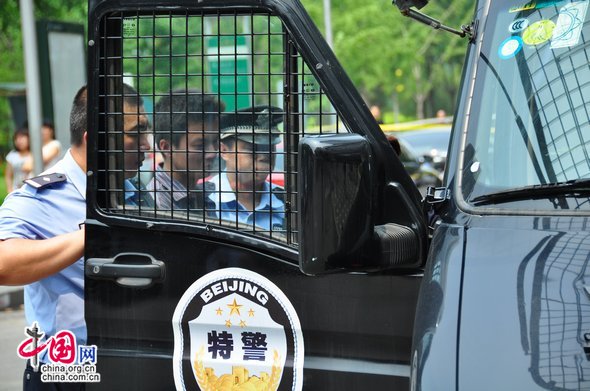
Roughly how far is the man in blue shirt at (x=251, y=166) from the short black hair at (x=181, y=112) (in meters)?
0.06

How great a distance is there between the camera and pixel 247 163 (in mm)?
3520

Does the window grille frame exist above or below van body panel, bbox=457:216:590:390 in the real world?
above

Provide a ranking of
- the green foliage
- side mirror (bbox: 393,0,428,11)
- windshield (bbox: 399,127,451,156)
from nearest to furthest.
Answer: side mirror (bbox: 393,0,428,11)
the green foliage
windshield (bbox: 399,127,451,156)

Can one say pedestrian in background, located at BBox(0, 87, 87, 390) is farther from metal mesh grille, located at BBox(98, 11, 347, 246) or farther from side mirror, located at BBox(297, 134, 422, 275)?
side mirror, located at BBox(297, 134, 422, 275)

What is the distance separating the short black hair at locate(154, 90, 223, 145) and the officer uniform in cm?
68

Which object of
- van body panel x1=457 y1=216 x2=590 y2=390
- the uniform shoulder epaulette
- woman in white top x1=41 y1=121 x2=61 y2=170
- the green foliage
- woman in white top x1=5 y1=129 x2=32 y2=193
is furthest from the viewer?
the green foliage

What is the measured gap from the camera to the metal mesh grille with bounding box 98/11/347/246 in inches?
137

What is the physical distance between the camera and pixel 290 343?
11.1 ft

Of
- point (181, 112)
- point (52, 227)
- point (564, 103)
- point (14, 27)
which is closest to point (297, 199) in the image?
point (181, 112)

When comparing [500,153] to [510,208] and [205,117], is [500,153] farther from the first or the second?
[205,117]

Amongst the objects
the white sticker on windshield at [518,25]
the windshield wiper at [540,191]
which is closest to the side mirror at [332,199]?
the windshield wiper at [540,191]

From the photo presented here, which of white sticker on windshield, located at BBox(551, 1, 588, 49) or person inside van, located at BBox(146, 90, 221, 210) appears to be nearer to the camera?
white sticker on windshield, located at BBox(551, 1, 588, 49)

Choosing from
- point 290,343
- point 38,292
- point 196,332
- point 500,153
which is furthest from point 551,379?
point 38,292

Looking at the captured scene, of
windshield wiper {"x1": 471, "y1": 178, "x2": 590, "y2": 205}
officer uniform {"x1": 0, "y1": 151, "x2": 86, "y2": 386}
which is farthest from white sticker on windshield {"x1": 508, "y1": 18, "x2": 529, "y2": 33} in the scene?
officer uniform {"x1": 0, "y1": 151, "x2": 86, "y2": 386}
